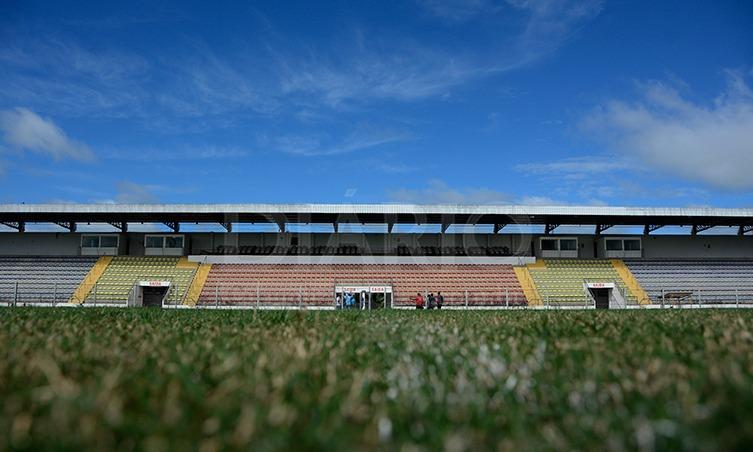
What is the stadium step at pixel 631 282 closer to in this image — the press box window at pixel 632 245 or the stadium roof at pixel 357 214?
the press box window at pixel 632 245

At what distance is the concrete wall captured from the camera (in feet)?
143

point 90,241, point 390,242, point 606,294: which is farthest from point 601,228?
point 90,241

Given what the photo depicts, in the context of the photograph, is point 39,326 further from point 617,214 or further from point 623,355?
point 617,214

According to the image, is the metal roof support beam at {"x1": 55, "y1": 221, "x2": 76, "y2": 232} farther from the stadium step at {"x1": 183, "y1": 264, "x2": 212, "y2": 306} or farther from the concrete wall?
the stadium step at {"x1": 183, "y1": 264, "x2": 212, "y2": 306}

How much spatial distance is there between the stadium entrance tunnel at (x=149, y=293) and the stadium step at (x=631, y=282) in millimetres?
30902

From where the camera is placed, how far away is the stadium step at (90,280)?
118 feet

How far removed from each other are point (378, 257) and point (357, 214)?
477 cm

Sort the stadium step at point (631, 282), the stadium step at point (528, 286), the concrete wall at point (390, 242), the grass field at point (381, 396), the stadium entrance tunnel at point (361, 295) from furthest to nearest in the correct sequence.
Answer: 1. the concrete wall at point (390, 242)
2. the stadium step at point (631, 282)
3. the stadium step at point (528, 286)
4. the stadium entrance tunnel at point (361, 295)
5. the grass field at point (381, 396)

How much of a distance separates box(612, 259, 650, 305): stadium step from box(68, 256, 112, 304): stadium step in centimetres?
3583

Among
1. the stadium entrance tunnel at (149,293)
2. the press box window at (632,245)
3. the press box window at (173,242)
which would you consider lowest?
the stadium entrance tunnel at (149,293)

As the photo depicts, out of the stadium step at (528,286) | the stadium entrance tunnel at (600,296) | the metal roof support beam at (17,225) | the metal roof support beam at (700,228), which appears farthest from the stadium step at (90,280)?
the metal roof support beam at (700,228)

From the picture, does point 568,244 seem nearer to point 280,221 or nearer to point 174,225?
point 280,221

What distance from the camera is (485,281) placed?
38.8 meters

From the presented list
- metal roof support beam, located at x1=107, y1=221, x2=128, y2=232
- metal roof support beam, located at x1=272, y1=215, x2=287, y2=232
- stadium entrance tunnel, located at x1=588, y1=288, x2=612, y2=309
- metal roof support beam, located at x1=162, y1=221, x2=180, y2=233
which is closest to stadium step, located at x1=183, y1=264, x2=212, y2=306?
metal roof support beam, located at x1=162, y1=221, x2=180, y2=233
